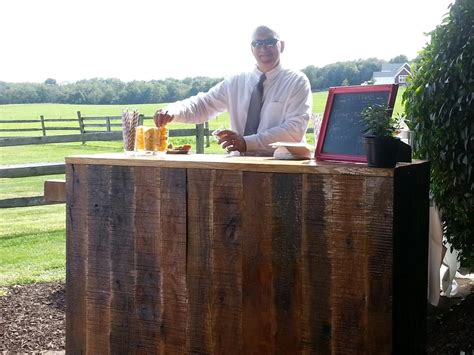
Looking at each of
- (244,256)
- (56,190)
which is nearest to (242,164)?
(244,256)

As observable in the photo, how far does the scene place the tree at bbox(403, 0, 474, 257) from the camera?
330 centimetres

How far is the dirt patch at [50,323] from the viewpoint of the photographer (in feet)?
12.1

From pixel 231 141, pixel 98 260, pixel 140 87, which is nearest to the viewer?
pixel 98 260

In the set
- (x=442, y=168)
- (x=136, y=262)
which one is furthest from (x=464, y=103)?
(x=136, y=262)

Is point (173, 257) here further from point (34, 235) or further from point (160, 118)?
point (34, 235)

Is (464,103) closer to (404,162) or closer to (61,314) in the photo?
(404,162)

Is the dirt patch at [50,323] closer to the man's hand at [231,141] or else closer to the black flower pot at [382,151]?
the man's hand at [231,141]

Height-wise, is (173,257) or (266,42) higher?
(266,42)

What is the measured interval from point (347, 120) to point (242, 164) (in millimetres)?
451

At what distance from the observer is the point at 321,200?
239 centimetres

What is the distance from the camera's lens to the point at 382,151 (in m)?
2.27

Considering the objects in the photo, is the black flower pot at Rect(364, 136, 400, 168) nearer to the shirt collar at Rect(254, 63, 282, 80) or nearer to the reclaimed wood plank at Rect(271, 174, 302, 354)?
the reclaimed wood plank at Rect(271, 174, 302, 354)

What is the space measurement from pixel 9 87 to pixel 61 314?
7.75 metres

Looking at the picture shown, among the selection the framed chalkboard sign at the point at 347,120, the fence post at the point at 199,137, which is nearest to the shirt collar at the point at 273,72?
the framed chalkboard sign at the point at 347,120
